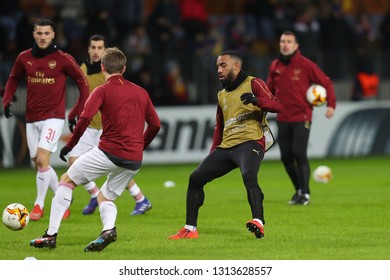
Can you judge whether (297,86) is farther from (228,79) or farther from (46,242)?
(46,242)

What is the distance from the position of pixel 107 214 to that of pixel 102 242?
0.36 meters

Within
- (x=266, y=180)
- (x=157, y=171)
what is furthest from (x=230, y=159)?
(x=157, y=171)

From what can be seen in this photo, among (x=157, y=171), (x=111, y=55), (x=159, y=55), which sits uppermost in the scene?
(x=111, y=55)

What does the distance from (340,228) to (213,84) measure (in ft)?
43.5

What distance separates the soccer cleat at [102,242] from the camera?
11570mm

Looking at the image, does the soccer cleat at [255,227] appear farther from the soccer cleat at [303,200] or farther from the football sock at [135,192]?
the soccer cleat at [303,200]

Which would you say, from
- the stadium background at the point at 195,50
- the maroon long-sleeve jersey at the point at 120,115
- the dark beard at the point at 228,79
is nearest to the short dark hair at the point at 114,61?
the maroon long-sleeve jersey at the point at 120,115

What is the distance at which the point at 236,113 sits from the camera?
1297 cm

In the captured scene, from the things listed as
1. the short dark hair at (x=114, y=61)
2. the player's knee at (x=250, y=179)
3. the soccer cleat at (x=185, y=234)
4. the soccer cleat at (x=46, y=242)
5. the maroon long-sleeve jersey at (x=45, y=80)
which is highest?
the short dark hair at (x=114, y=61)

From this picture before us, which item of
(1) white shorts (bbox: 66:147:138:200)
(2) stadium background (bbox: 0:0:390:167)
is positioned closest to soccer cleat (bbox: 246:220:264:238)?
(1) white shorts (bbox: 66:147:138:200)

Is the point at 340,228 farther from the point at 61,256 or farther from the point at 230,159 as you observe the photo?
the point at 61,256

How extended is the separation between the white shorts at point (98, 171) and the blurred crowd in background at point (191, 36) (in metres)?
12.9

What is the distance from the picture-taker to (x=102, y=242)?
11.6 metres

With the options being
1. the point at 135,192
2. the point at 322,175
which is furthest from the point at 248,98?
the point at 322,175
